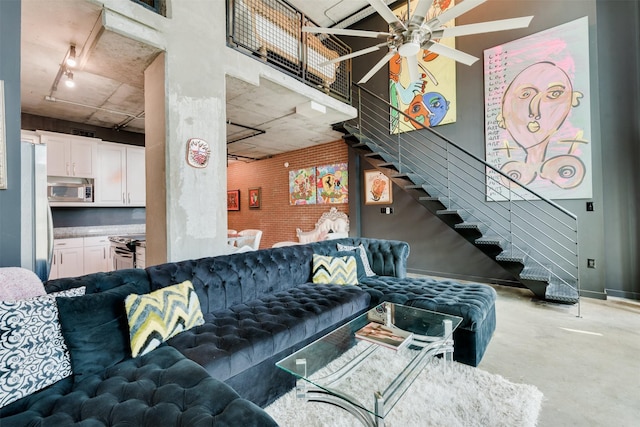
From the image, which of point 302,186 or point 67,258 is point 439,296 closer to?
point 302,186

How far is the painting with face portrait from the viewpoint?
12.4 ft

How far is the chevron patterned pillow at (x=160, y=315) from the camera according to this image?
1.54 metres

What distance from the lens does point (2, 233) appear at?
180cm

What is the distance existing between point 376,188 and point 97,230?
18.8 feet

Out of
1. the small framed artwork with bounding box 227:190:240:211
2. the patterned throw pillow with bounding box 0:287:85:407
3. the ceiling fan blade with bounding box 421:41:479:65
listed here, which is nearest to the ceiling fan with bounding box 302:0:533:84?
the ceiling fan blade with bounding box 421:41:479:65

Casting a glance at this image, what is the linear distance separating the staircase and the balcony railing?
89 centimetres

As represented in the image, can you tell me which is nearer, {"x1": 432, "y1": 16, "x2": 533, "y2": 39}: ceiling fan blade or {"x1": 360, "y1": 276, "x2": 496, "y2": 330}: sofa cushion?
{"x1": 360, "y1": 276, "x2": 496, "y2": 330}: sofa cushion

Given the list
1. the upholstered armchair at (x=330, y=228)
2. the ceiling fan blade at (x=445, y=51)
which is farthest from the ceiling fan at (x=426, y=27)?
the upholstered armchair at (x=330, y=228)

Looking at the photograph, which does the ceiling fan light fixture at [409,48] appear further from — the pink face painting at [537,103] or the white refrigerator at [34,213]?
the white refrigerator at [34,213]

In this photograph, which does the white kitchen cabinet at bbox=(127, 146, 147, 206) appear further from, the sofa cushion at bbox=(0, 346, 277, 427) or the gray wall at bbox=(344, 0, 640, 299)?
the gray wall at bbox=(344, 0, 640, 299)

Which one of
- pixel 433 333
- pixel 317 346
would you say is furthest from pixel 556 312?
pixel 317 346

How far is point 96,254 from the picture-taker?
523cm

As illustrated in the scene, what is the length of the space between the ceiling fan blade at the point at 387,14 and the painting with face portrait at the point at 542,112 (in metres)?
2.40

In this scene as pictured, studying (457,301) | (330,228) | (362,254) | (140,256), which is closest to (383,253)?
(362,254)
